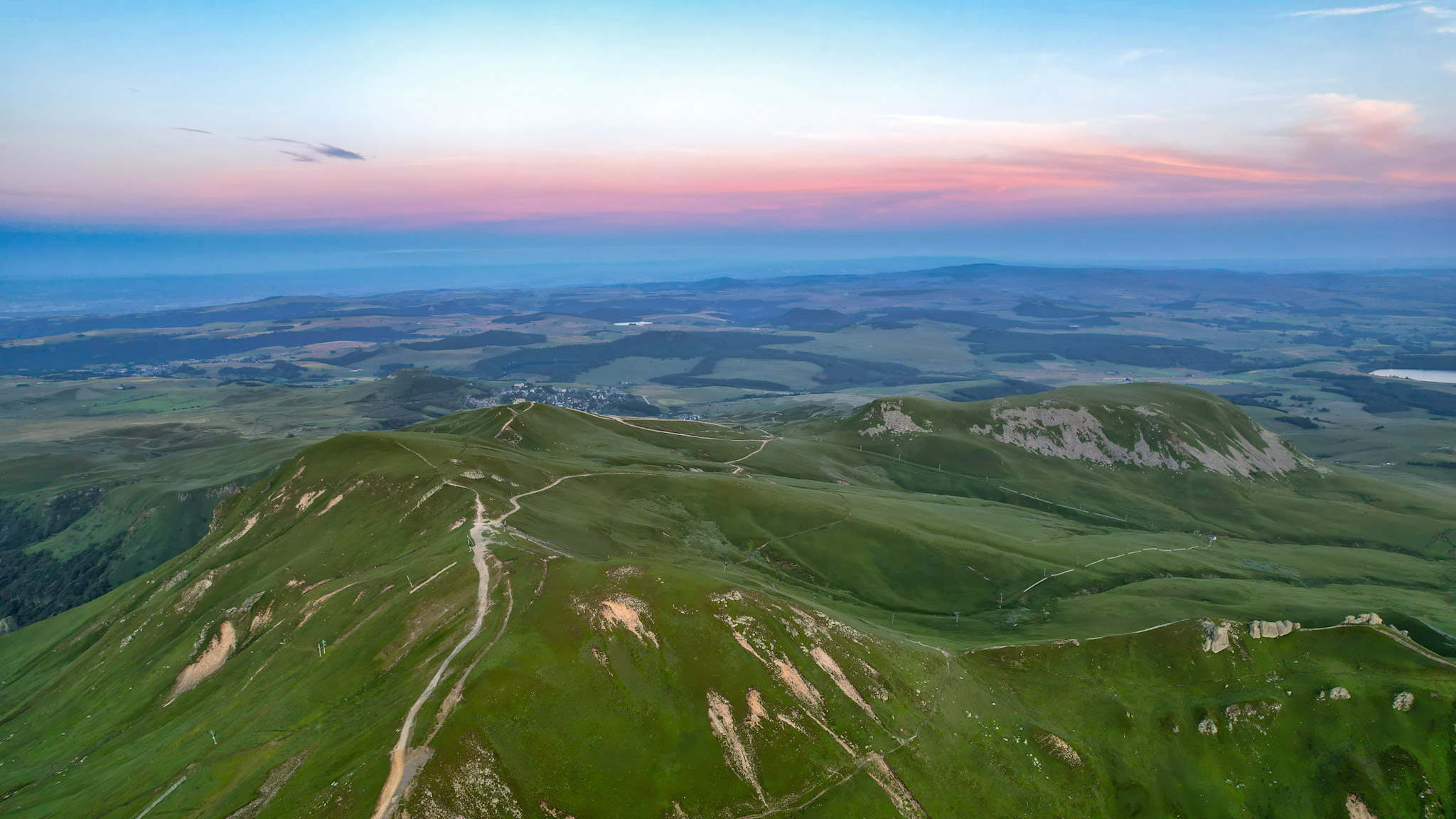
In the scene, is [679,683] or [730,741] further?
[679,683]

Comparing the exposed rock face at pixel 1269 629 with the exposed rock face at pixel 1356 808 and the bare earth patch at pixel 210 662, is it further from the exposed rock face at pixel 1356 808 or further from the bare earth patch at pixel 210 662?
the bare earth patch at pixel 210 662

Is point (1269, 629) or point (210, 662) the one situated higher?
point (1269, 629)

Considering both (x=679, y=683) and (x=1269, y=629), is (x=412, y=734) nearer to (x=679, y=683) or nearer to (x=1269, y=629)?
(x=679, y=683)

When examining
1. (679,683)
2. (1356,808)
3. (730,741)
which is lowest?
(1356,808)

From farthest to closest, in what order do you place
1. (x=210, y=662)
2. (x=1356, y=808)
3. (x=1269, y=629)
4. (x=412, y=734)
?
(x=210, y=662), (x=1269, y=629), (x=1356, y=808), (x=412, y=734)

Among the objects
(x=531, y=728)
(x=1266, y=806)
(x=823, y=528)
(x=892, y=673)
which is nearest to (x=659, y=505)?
(x=823, y=528)

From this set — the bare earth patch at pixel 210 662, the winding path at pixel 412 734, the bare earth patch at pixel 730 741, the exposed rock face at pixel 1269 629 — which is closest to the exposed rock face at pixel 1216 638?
the exposed rock face at pixel 1269 629

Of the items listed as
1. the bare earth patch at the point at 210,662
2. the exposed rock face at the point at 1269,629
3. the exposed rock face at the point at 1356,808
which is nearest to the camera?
the exposed rock face at the point at 1356,808

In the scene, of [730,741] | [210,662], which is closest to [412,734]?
[730,741]
